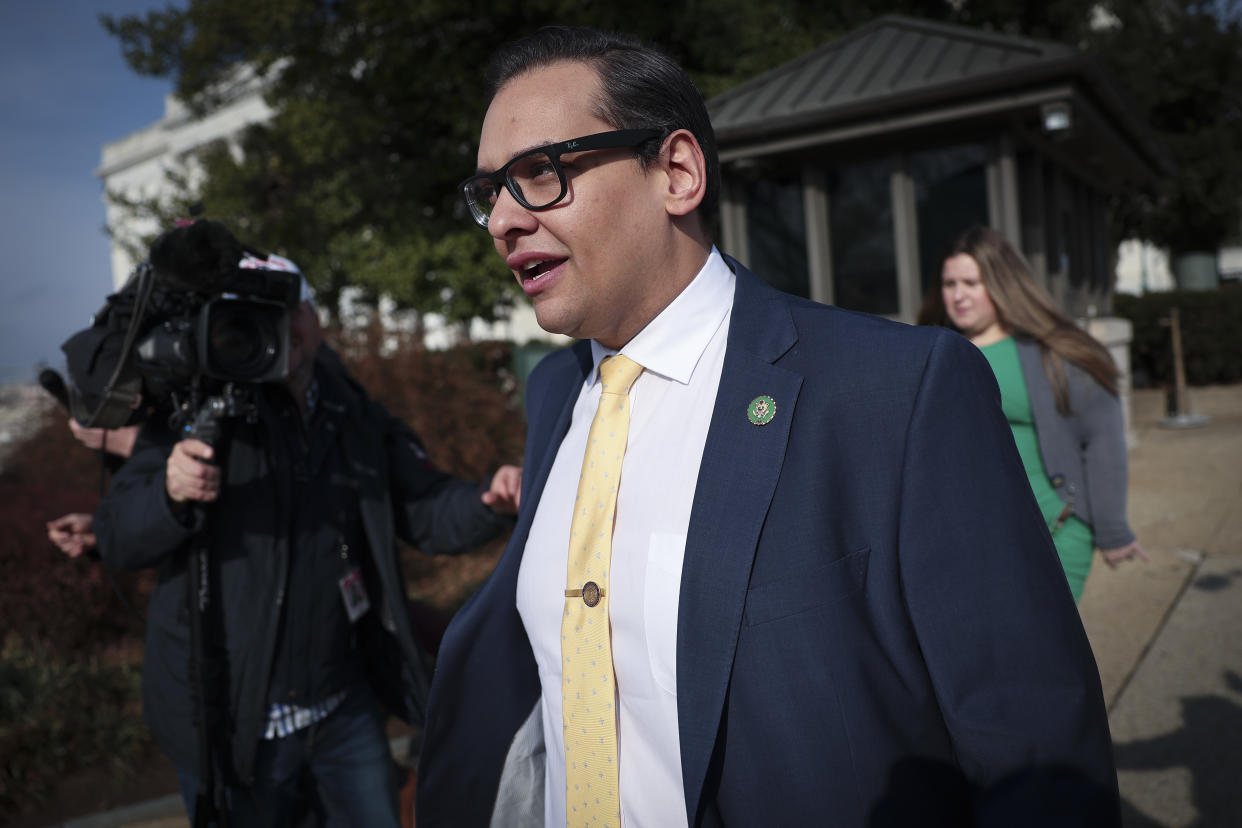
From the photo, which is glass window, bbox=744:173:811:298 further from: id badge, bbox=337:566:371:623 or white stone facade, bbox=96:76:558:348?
white stone facade, bbox=96:76:558:348

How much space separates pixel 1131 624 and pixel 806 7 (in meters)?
12.5

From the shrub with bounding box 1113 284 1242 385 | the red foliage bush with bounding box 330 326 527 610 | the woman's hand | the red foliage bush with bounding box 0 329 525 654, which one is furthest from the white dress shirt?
the shrub with bounding box 1113 284 1242 385

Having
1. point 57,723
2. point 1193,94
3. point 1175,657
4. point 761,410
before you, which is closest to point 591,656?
point 761,410

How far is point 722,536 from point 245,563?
1.74 meters

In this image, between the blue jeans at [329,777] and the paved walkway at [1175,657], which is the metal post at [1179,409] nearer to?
the paved walkway at [1175,657]

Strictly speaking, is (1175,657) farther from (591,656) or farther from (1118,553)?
(591,656)

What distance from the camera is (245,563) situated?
8.56ft

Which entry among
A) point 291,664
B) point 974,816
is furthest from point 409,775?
point 974,816

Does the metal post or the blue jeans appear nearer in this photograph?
the blue jeans

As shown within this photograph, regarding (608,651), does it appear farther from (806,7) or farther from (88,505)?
(806,7)

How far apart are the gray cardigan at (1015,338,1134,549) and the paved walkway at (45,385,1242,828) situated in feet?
3.49

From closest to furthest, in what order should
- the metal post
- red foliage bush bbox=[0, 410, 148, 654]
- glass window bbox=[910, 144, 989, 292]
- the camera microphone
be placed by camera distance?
1. the camera microphone
2. red foliage bush bbox=[0, 410, 148, 654]
3. glass window bbox=[910, 144, 989, 292]
4. the metal post

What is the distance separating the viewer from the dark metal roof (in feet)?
26.6

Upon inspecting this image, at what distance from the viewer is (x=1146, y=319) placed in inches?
628
